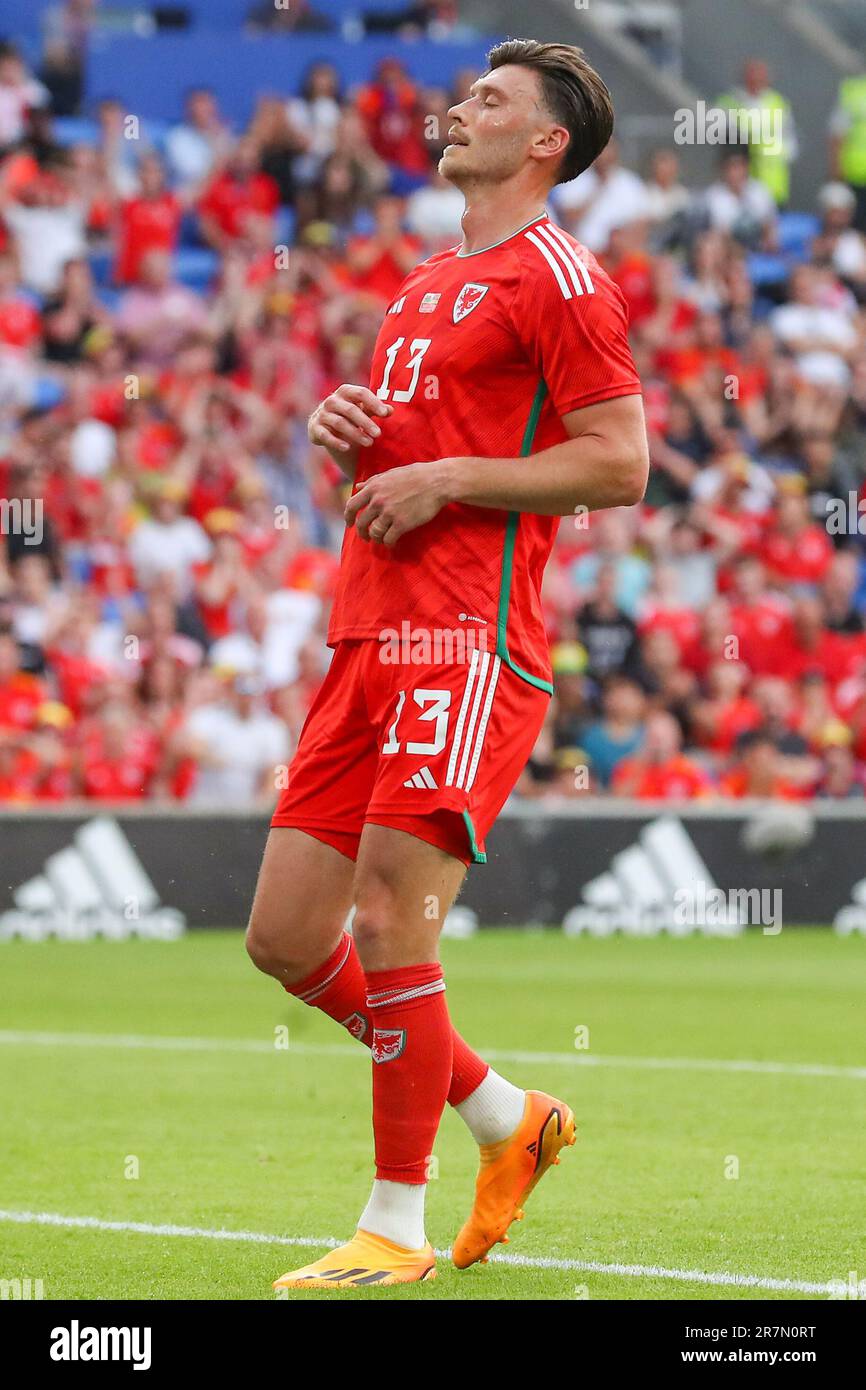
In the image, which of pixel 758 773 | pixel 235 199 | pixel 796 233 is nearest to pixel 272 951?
pixel 758 773

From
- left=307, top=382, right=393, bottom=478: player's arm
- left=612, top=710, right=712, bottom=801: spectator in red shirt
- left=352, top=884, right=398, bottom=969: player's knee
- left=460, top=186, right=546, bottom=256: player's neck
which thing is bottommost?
left=352, top=884, right=398, bottom=969: player's knee

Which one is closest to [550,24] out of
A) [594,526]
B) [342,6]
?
[342,6]

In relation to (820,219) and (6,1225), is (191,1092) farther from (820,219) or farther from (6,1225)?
(820,219)

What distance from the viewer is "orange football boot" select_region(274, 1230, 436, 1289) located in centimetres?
504

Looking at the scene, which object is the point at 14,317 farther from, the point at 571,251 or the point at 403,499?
the point at 403,499

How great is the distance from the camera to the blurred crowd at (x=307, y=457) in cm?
1586

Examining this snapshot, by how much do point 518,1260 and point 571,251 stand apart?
7.79 ft

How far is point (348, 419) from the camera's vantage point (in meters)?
5.34

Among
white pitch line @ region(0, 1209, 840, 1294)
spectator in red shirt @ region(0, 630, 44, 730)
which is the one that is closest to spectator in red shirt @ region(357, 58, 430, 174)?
spectator in red shirt @ region(0, 630, 44, 730)

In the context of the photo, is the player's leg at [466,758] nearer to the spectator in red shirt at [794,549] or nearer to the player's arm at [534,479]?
the player's arm at [534,479]

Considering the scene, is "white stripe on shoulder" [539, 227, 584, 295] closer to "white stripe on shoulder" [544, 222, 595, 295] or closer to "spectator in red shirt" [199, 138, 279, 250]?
"white stripe on shoulder" [544, 222, 595, 295]

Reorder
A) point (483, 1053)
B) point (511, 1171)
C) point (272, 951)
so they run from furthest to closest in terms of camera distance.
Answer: point (483, 1053) → point (511, 1171) → point (272, 951)
